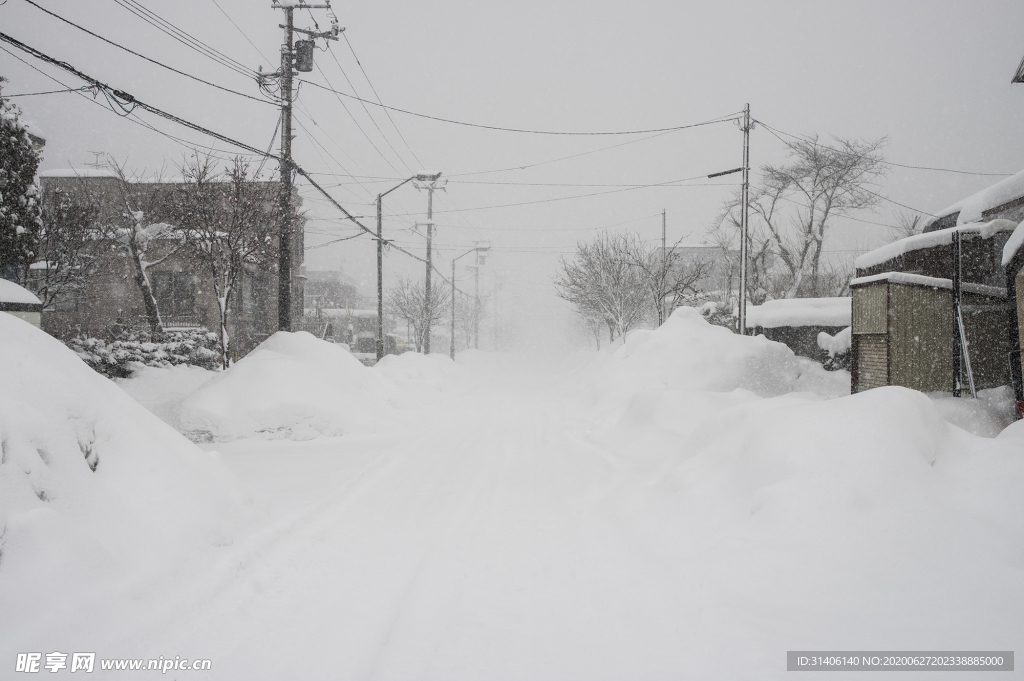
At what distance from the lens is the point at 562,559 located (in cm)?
418

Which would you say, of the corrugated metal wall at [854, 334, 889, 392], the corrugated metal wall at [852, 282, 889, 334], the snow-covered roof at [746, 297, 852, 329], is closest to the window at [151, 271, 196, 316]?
the snow-covered roof at [746, 297, 852, 329]

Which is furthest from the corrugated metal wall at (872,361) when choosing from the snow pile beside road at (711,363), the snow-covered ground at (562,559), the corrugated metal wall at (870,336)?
the snow-covered ground at (562,559)

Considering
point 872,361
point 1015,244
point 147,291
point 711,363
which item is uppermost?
point 147,291

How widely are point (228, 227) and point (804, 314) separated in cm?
1803

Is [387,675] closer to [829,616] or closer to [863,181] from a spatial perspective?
[829,616]

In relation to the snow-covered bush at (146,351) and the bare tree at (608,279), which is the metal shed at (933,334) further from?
the snow-covered bush at (146,351)

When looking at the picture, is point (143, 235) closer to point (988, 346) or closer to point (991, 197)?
point (988, 346)

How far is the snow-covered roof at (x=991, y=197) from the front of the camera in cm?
960

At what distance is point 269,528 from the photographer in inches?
184

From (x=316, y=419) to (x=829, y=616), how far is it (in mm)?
8453

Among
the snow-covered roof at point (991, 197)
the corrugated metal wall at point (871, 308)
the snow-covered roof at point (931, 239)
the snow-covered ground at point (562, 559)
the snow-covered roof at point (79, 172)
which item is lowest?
the snow-covered ground at point (562, 559)

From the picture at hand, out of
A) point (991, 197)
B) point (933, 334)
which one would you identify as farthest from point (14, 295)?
point (991, 197)

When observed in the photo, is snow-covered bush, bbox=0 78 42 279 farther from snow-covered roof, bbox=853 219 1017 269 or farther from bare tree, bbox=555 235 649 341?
snow-covered roof, bbox=853 219 1017 269

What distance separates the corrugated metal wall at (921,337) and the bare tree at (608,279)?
15.2 meters
